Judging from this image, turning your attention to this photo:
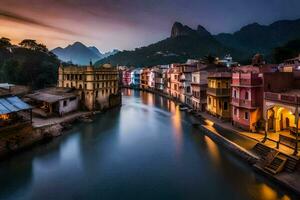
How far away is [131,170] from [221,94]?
23.4 m

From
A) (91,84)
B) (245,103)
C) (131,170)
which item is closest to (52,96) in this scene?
(91,84)

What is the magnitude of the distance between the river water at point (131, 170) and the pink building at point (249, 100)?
16.9 feet

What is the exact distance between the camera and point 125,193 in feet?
68.7

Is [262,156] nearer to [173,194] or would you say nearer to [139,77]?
[173,194]

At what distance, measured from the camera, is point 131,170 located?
2566cm

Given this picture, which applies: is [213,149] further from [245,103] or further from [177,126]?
[177,126]

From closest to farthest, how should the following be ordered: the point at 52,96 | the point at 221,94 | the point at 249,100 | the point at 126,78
→ the point at 249,100
the point at 221,94
the point at 52,96
the point at 126,78

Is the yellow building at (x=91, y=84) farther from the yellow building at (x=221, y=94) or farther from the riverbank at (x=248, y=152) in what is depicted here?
the yellow building at (x=221, y=94)

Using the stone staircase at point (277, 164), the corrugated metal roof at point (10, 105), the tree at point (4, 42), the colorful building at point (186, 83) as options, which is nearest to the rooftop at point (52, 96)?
the corrugated metal roof at point (10, 105)

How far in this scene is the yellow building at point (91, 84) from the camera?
5644 centimetres

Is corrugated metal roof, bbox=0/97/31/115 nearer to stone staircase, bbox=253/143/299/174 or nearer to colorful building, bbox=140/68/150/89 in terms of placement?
stone staircase, bbox=253/143/299/174

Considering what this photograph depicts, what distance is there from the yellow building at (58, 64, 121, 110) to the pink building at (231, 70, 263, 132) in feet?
109

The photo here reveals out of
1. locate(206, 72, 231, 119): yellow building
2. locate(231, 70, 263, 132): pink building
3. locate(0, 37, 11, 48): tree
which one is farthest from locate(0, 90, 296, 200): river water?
locate(0, 37, 11, 48): tree

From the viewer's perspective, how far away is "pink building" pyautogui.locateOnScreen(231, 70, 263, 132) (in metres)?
32.2
